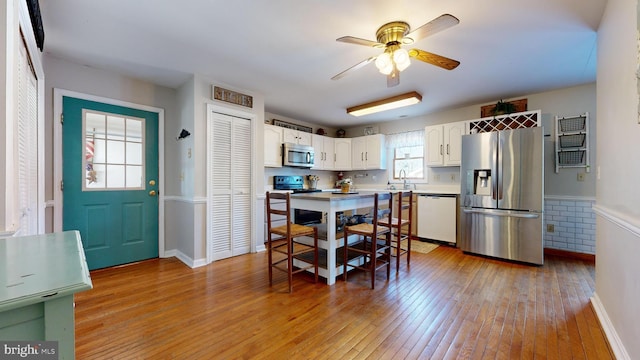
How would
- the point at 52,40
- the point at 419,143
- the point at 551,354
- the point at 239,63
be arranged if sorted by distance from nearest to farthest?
the point at 551,354
the point at 52,40
the point at 239,63
the point at 419,143

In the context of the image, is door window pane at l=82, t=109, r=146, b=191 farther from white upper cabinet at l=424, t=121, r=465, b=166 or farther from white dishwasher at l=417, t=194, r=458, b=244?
white upper cabinet at l=424, t=121, r=465, b=166

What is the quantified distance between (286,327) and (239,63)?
8.52ft

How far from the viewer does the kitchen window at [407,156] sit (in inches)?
197

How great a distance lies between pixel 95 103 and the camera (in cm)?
302

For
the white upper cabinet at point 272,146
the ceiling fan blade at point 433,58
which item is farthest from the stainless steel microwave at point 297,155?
the ceiling fan blade at point 433,58

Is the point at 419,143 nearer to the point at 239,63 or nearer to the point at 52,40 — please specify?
the point at 239,63

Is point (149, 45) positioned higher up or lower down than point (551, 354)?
higher up

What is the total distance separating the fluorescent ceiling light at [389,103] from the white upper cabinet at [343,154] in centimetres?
132

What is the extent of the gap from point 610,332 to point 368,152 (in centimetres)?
417

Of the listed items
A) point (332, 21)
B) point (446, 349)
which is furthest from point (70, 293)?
point (332, 21)

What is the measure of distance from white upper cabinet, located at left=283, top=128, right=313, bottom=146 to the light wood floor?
2.52 metres

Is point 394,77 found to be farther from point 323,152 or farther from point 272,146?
point 323,152

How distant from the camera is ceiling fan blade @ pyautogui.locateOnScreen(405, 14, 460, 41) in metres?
1.66

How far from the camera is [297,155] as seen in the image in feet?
15.6
